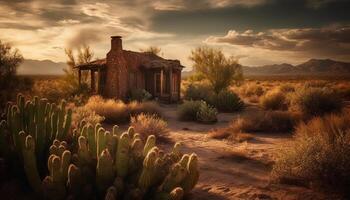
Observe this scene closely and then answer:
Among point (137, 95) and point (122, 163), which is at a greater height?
point (137, 95)

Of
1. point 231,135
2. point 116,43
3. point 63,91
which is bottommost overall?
point 231,135

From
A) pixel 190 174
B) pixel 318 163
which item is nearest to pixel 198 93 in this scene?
pixel 318 163

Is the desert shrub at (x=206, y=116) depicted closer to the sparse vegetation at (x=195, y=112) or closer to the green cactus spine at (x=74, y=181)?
the sparse vegetation at (x=195, y=112)

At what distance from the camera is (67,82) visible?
81.7 feet

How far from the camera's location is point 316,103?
45.4ft

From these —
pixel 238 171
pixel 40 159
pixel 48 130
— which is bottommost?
pixel 238 171

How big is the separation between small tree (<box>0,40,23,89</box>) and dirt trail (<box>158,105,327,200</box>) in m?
12.9

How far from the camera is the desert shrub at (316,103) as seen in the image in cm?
1377

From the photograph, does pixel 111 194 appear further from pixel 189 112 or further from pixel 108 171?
pixel 189 112

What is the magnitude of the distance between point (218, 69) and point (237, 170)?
20273mm

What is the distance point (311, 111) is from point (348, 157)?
921 centimetres

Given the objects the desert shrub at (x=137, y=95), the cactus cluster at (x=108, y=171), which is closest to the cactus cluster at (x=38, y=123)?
the cactus cluster at (x=108, y=171)

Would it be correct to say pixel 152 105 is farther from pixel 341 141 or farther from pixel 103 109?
pixel 341 141

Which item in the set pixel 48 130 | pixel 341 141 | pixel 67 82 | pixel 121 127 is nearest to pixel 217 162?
pixel 341 141
